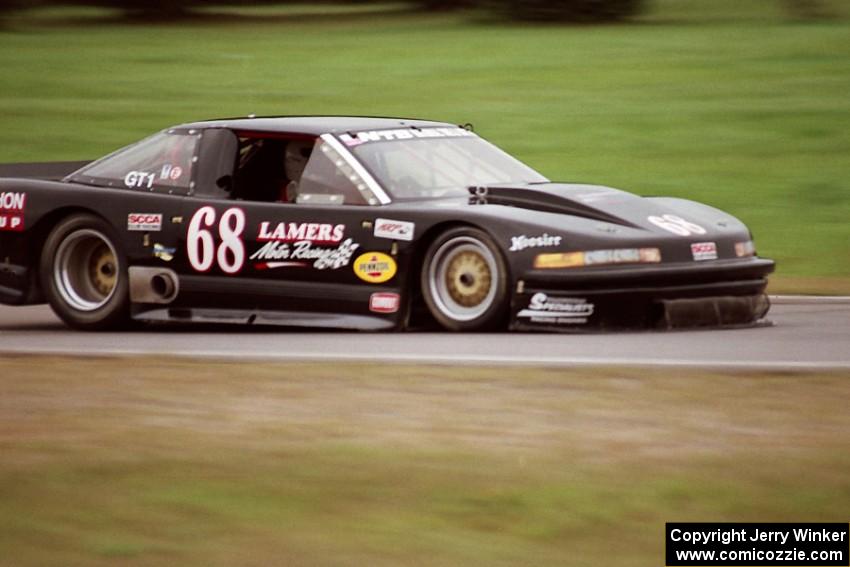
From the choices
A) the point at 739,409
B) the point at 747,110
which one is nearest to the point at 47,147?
the point at 747,110

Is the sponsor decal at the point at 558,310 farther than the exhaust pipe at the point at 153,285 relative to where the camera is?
No

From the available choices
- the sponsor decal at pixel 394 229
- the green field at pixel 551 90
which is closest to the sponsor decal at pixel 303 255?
the sponsor decal at pixel 394 229

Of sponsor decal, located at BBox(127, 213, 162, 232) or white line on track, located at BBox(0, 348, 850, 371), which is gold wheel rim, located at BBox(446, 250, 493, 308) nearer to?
white line on track, located at BBox(0, 348, 850, 371)

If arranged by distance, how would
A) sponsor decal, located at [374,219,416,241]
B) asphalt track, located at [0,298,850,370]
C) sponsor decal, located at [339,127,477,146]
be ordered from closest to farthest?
asphalt track, located at [0,298,850,370]
sponsor decal, located at [374,219,416,241]
sponsor decal, located at [339,127,477,146]

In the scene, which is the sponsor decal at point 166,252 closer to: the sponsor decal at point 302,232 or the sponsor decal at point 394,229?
the sponsor decal at point 302,232

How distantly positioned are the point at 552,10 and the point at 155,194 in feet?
69.4

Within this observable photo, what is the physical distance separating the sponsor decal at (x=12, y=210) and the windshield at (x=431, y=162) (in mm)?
2148

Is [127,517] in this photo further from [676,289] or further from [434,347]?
[676,289]

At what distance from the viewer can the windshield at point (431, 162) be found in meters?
10.2

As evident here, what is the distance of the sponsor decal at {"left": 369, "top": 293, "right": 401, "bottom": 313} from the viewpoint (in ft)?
32.4

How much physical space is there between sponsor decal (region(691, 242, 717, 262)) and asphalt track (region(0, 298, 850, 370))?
419 millimetres

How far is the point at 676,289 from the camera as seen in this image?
9.61 meters

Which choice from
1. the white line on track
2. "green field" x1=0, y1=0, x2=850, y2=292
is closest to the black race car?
the white line on track

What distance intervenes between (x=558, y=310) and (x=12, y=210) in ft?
12.1
